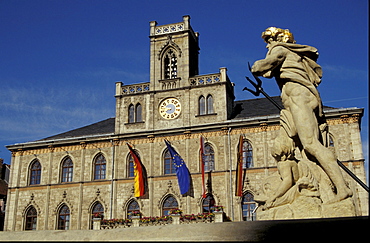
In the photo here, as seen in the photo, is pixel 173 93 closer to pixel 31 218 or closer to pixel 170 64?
pixel 170 64

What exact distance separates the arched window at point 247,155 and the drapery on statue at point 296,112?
2103cm

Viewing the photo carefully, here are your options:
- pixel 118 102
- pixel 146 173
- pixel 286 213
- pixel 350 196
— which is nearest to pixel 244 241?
pixel 286 213

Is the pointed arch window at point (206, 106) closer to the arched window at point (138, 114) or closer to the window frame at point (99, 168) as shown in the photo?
the arched window at point (138, 114)

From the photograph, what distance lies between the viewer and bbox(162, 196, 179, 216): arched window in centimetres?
2759

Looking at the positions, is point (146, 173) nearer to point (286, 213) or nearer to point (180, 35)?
point (180, 35)

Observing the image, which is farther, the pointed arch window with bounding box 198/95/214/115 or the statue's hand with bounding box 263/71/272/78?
the pointed arch window with bounding box 198/95/214/115

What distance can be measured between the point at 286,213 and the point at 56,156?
2753 cm

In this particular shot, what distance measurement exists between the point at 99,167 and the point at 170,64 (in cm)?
846

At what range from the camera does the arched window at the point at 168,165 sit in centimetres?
2847

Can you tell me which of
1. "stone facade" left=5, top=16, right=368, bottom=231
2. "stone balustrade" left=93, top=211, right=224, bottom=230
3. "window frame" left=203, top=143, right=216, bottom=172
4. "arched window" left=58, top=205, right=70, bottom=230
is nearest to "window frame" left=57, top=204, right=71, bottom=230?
"arched window" left=58, top=205, right=70, bottom=230

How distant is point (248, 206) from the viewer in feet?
86.8

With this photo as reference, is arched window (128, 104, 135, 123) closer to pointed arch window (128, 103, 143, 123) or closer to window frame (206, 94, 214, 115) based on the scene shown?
pointed arch window (128, 103, 143, 123)

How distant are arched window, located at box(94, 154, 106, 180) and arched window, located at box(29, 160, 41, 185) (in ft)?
14.3

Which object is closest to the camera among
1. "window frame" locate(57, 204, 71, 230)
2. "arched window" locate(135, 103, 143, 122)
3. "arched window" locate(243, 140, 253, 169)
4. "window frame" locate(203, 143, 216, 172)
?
"arched window" locate(243, 140, 253, 169)
